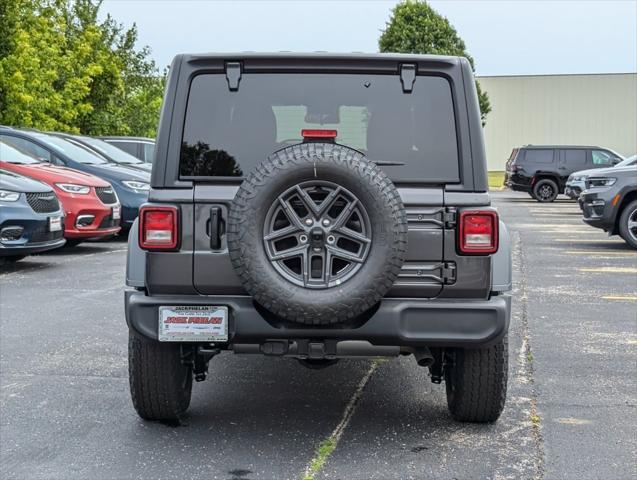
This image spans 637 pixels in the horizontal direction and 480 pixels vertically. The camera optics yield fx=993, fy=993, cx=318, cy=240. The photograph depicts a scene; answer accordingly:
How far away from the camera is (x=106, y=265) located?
12227mm

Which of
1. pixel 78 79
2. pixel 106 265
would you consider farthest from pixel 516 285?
pixel 78 79

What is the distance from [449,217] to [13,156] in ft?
33.4

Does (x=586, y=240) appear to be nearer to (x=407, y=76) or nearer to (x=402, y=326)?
(x=407, y=76)

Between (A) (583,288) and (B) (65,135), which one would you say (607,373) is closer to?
(A) (583,288)

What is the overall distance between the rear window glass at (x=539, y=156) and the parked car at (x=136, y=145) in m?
15.3

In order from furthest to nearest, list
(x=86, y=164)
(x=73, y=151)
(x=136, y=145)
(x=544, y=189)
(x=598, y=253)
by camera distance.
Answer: (x=544, y=189), (x=136, y=145), (x=73, y=151), (x=86, y=164), (x=598, y=253)

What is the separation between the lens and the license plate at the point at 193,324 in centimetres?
448

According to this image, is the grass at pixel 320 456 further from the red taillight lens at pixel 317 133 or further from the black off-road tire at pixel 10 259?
the black off-road tire at pixel 10 259

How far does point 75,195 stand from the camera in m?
13.1

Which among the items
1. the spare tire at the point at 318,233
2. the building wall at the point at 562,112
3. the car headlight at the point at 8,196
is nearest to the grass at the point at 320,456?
the spare tire at the point at 318,233

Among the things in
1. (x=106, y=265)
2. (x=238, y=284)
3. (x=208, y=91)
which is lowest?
(x=106, y=265)

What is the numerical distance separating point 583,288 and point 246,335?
691cm

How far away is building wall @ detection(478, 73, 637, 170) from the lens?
215 ft

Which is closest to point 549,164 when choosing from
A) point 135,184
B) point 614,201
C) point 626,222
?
point 626,222
